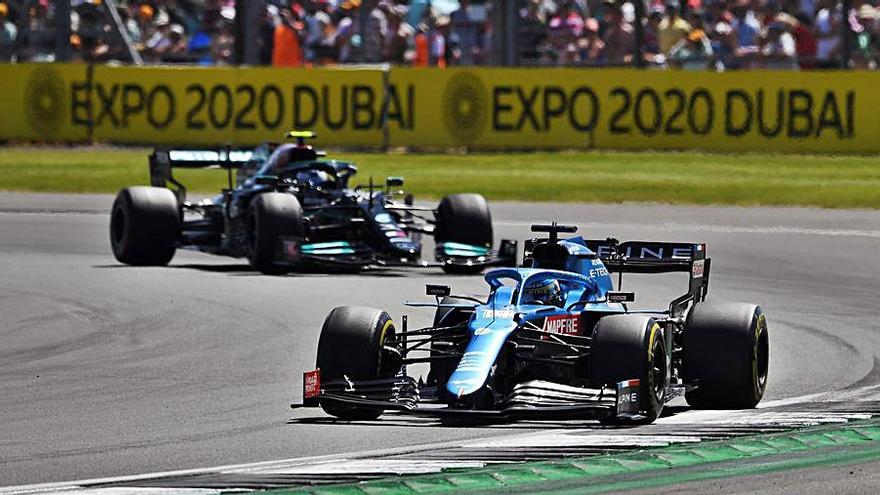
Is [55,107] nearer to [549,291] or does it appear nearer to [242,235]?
[242,235]

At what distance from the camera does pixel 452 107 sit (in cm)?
3197

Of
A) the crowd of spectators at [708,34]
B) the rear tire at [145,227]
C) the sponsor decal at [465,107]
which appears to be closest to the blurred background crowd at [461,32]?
the crowd of spectators at [708,34]

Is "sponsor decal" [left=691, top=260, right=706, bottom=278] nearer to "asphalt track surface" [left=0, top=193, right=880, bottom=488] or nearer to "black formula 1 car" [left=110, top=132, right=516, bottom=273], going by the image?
"asphalt track surface" [left=0, top=193, right=880, bottom=488]

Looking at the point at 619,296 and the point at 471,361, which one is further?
the point at 619,296

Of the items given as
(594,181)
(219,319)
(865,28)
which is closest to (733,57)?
(865,28)

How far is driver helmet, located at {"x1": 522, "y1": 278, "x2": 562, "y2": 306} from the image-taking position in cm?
1007

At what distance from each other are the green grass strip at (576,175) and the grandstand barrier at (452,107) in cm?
32

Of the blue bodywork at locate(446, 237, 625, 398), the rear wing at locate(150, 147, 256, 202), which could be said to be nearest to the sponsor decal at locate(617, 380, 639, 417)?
the blue bodywork at locate(446, 237, 625, 398)

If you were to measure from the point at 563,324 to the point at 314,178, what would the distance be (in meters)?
9.08

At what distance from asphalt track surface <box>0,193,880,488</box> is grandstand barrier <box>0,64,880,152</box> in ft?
21.2

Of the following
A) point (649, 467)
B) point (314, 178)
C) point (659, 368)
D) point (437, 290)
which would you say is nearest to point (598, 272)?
point (437, 290)

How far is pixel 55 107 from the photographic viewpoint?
33.5 metres

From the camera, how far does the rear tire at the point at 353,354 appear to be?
31.4 ft

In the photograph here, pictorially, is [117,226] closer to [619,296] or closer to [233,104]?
[619,296]
